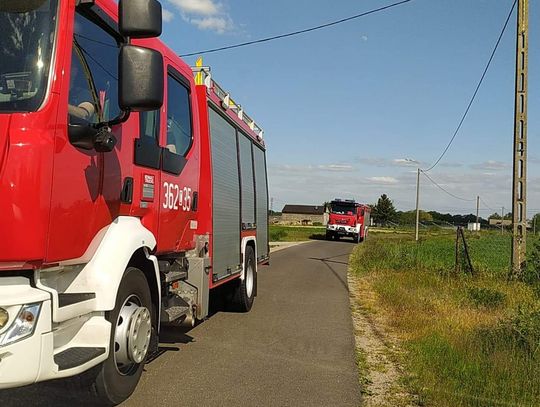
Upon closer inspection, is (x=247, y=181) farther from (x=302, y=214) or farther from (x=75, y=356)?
(x=302, y=214)

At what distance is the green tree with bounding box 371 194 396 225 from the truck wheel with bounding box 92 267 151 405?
376 ft

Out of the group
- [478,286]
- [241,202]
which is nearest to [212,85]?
[241,202]

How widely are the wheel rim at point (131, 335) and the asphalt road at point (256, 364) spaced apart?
52 cm

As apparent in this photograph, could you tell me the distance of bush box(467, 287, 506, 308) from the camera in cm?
990

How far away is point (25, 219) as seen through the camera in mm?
2984

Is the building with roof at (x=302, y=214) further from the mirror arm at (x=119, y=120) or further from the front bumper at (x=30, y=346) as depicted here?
the front bumper at (x=30, y=346)

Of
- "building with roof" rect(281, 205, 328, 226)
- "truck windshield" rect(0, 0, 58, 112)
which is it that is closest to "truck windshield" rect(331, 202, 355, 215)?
"truck windshield" rect(0, 0, 58, 112)

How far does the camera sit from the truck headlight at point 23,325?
9.67ft

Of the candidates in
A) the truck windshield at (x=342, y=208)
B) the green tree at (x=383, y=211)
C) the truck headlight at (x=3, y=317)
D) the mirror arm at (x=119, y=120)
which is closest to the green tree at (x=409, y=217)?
the green tree at (x=383, y=211)

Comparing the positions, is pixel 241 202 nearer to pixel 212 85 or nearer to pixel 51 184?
pixel 212 85

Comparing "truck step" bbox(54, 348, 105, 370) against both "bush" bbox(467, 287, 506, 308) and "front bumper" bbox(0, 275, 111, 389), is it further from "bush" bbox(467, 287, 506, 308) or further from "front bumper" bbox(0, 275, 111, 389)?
"bush" bbox(467, 287, 506, 308)

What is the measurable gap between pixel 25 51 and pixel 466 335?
6.04 m

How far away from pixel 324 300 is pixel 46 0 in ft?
28.7

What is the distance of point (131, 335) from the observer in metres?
4.12
